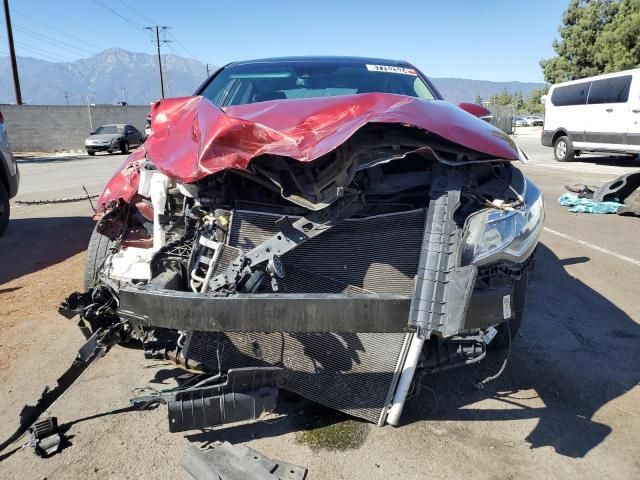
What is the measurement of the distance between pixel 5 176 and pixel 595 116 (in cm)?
1357

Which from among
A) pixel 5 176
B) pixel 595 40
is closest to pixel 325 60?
pixel 5 176

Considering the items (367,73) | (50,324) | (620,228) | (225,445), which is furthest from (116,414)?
(620,228)

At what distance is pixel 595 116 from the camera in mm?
13102

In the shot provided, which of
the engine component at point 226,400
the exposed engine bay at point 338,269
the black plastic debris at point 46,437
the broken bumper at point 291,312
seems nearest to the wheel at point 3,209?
the exposed engine bay at point 338,269

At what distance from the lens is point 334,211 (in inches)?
79.2

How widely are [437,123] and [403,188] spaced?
31 centimetres

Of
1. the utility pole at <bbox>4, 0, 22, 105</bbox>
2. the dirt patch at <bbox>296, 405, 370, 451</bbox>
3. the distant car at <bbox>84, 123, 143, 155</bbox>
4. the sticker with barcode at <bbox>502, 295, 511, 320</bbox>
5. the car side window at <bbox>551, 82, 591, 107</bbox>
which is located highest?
the utility pole at <bbox>4, 0, 22, 105</bbox>

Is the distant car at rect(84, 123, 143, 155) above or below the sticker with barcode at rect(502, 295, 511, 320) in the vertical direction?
below

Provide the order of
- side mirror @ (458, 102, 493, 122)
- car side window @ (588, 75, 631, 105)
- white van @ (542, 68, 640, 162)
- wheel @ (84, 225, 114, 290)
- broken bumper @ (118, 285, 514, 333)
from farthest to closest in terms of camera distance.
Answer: car side window @ (588, 75, 631, 105) < white van @ (542, 68, 640, 162) < side mirror @ (458, 102, 493, 122) < wheel @ (84, 225, 114, 290) < broken bumper @ (118, 285, 514, 333)

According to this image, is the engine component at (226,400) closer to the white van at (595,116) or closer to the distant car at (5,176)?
the distant car at (5,176)

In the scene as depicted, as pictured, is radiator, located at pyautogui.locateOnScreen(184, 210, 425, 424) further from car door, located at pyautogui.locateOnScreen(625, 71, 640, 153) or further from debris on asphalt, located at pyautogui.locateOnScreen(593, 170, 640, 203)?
car door, located at pyautogui.locateOnScreen(625, 71, 640, 153)

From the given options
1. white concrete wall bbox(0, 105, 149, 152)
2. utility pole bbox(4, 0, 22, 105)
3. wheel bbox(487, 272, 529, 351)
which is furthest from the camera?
utility pole bbox(4, 0, 22, 105)

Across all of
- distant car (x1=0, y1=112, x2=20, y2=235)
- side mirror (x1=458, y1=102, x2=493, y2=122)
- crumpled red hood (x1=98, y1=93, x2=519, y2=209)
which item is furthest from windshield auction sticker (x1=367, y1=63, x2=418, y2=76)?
distant car (x1=0, y1=112, x2=20, y2=235)

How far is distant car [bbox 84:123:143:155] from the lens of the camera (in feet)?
70.8
